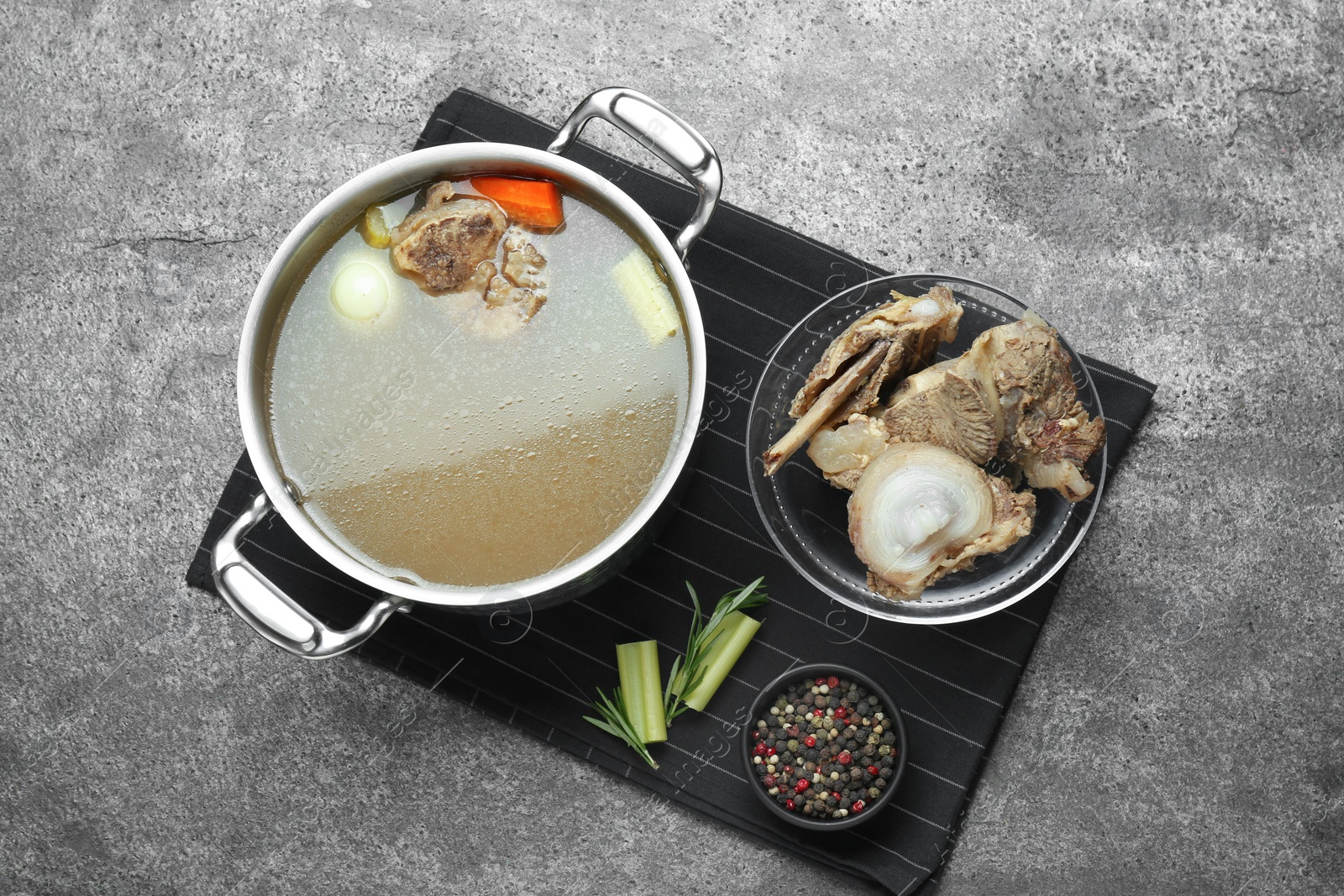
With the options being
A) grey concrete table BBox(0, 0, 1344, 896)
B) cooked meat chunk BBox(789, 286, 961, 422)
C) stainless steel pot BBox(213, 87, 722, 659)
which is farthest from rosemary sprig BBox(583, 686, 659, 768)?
cooked meat chunk BBox(789, 286, 961, 422)

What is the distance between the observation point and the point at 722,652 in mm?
1616

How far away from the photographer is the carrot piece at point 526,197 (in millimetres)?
1410

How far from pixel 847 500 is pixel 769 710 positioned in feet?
1.29

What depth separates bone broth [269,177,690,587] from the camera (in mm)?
1396

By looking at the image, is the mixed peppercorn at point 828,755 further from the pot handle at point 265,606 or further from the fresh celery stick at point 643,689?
the pot handle at point 265,606

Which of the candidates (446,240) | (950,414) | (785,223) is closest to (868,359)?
(950,414)

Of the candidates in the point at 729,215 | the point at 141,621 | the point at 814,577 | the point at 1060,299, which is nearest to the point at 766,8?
the point at 729,215

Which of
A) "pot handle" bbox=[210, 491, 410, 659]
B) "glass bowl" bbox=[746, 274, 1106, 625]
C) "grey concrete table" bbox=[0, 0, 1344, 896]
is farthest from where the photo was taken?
"grey concrete table" bbox=[0, 0, 1344, 896]

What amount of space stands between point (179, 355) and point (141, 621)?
525mm

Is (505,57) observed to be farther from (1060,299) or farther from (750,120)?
(1060,299)

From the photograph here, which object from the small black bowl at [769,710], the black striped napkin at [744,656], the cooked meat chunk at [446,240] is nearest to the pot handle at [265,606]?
the black striped napkin at [744,656]

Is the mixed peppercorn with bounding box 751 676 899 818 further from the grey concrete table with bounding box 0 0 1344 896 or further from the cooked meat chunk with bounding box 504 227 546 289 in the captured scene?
the cooked meat chunk with bounding box 504 227 546 289

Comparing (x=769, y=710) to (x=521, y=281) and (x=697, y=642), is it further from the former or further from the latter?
(x=521, y=281)

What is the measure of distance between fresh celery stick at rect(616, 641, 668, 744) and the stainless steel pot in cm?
29
